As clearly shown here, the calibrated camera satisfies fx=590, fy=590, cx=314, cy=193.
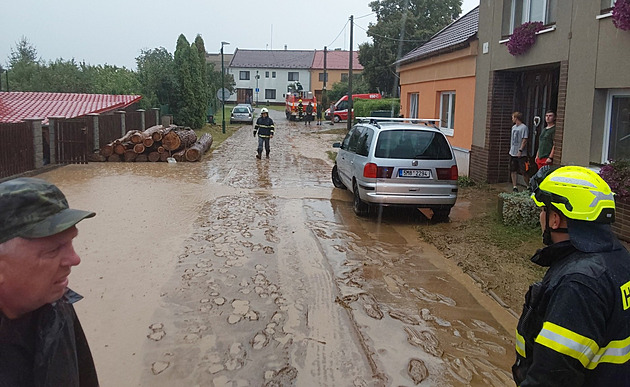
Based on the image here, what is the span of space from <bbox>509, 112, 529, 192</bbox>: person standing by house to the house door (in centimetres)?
74

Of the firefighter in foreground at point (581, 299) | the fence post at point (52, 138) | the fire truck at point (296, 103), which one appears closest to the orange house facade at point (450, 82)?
Answer: the fence post at point (52, 138)

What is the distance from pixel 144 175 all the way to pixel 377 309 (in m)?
11.4

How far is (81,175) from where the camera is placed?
52.1 feet

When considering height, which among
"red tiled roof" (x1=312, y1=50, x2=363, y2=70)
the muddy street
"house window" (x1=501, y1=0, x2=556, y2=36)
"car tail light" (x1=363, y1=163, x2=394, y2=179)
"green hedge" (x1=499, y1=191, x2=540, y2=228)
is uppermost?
"red tiled roof" (x1=312, y1=50, x2=363, y2=70)

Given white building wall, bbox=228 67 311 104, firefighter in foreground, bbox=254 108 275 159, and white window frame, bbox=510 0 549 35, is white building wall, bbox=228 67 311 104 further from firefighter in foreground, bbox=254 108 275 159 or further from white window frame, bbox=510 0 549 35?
white window frame, bbox=510 0 549 35

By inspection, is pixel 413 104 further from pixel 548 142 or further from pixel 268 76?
pixel 268 76

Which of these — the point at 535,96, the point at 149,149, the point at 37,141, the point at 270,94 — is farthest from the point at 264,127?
the point at 270,94

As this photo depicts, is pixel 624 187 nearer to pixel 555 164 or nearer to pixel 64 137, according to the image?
pixel 555 164

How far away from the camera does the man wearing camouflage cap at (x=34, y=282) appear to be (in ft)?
5.49

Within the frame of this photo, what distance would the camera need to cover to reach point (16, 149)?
15.1 m

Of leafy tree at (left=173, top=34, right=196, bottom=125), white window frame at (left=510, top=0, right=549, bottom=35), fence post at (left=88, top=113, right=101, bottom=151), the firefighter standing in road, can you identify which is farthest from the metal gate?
the firefighter standing in road

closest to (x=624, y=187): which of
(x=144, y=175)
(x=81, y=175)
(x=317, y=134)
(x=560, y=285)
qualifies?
(x=560, y=285)

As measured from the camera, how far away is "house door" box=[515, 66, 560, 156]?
12.2m

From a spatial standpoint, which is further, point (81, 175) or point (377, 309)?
point (81, 175)
